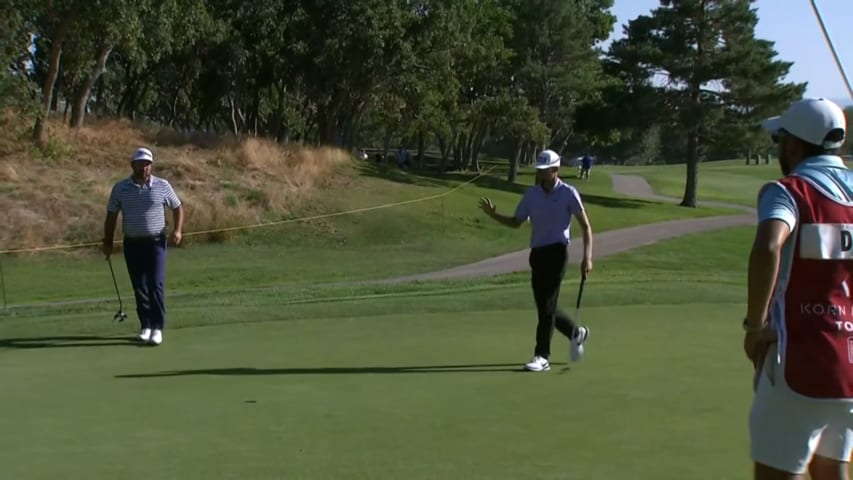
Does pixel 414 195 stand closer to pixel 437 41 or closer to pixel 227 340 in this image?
pixel 437 41

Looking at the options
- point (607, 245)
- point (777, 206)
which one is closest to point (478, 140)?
point (607, 245)

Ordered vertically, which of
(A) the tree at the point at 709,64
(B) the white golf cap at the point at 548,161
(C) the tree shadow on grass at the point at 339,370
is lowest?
(C) the tree shadow on grass at the point at 339,370

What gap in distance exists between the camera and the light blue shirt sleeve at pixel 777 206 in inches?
145

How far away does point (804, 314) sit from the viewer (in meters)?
3.71

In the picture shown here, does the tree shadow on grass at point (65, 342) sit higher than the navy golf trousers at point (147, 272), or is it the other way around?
the navy golf trousers at point (147, 272)

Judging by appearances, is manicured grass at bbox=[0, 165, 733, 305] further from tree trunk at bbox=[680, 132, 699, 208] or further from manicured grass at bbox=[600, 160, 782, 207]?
manicured grass at bbox=[600, 160, 782, 207]

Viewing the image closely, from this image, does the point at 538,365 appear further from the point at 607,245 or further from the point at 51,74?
the point at 51,74

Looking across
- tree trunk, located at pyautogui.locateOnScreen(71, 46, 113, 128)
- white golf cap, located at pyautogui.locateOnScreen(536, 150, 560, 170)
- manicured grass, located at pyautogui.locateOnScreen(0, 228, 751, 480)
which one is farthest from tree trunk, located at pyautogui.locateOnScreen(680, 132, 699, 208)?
white golf cap, located at pyautogui.locateOnScreen(536, 150, 560, 170)

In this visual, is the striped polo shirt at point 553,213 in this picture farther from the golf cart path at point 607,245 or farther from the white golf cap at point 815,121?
the golf cart path at point 607,245

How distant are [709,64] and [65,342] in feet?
135

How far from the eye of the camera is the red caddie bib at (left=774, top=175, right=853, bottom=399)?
3.68m

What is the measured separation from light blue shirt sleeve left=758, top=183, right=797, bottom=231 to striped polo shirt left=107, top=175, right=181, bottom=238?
7.76 metres

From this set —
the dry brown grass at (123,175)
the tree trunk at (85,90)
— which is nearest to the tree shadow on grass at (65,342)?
the dry brown grass at (123,175)

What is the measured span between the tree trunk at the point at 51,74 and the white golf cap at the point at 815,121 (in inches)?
1070
